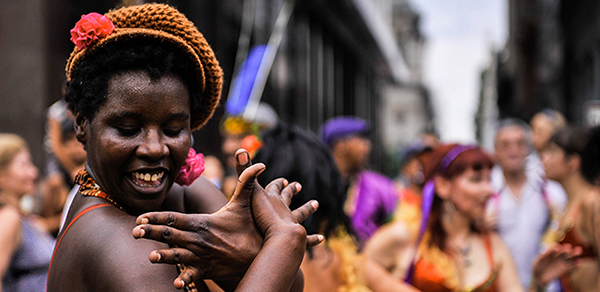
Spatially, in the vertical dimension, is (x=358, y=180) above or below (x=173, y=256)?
below

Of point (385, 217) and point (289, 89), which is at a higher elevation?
point (385, 217)

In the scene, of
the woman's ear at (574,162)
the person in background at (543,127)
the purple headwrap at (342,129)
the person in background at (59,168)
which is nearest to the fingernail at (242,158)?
the person in background at (59,168)

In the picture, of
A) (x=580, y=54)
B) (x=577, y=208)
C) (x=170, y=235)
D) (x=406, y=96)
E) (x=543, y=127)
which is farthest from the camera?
(x=406, y=96)

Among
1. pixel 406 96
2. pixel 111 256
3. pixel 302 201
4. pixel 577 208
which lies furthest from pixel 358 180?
pixel 406 96

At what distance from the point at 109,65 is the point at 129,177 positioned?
32 centimetres

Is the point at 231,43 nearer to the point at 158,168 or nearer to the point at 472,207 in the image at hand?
the point at 472,207

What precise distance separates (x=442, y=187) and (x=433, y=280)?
677 millimetres

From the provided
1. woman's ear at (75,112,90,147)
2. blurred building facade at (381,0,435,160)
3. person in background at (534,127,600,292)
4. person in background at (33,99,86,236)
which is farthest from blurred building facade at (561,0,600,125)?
blurred building facade at (381,0,435,160)

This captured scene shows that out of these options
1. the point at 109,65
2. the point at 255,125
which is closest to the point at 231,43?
the point at 255,125

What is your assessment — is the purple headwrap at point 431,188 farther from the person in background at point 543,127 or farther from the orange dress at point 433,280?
the person in background at point 543,127

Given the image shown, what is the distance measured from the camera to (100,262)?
1.38 metres

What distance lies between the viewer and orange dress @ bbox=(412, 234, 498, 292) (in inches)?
139

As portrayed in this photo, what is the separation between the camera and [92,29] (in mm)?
1484

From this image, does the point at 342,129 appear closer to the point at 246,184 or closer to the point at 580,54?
the point at 246,184
